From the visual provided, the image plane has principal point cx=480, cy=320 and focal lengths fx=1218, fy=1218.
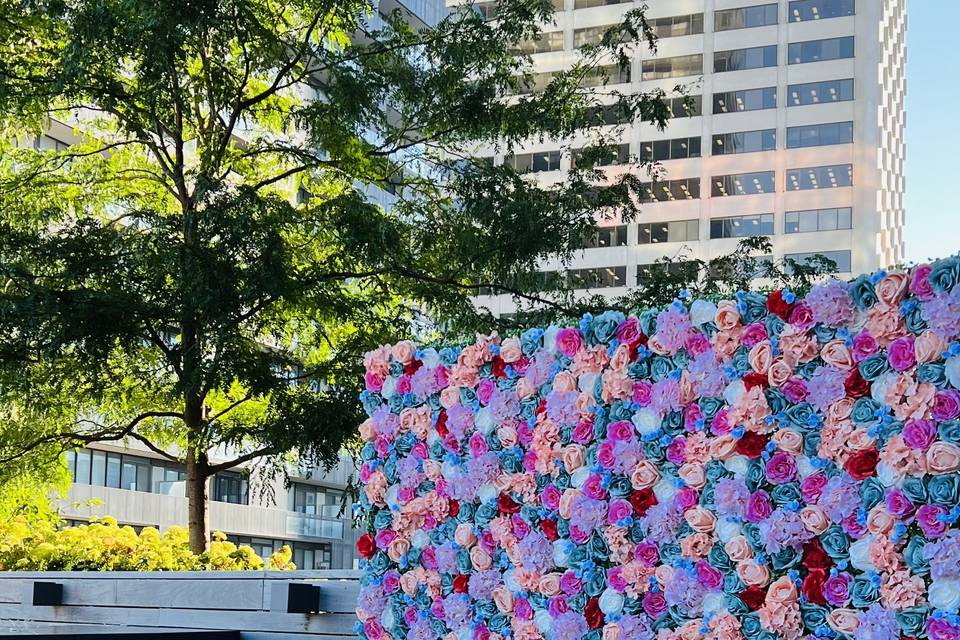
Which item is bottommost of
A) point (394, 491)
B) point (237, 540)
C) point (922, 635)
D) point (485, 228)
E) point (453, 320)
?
point (237, 540)

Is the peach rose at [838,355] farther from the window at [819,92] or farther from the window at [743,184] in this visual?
the window at [743,184]

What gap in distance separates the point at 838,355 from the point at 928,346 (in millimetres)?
388

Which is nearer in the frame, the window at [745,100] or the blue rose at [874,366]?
the blue rose at [874,366]

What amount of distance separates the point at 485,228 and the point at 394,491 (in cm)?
648

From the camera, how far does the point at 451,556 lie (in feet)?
21.2

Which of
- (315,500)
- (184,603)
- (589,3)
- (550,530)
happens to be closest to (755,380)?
(550,530)

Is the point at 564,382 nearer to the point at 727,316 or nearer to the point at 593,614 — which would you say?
the point at 727,316

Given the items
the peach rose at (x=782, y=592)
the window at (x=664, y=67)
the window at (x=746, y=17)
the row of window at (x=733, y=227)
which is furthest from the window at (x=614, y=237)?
the peach rose at (x=782, y=592)

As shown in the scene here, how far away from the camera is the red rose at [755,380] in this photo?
16.9ft

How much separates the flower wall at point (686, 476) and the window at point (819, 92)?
6407 cm

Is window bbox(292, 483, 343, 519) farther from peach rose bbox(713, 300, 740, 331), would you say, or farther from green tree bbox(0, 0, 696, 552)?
peach rose bbox(713, 300, 740, 331)

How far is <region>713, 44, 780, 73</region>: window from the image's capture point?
6856cm

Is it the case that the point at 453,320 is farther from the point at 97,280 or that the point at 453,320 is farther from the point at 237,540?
the point at 237,540

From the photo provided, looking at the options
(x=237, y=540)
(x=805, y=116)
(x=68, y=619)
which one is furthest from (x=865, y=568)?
(x=805, y=116)
